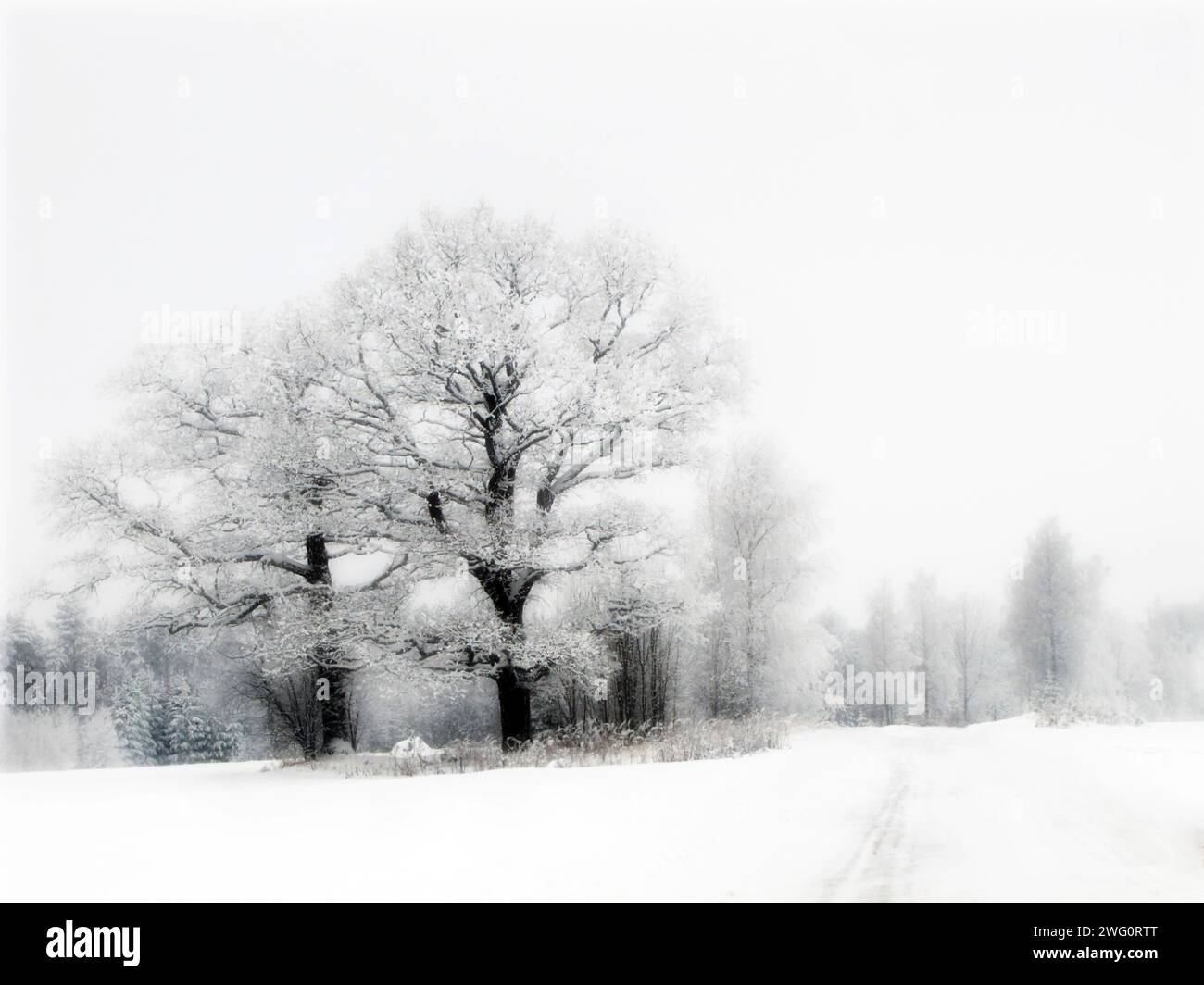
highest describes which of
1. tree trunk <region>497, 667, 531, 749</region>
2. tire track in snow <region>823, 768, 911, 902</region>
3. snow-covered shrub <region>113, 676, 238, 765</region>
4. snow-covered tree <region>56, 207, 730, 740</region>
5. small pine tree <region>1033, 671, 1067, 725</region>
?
snow-covered tree <region>56, 207, 730, 740</region>

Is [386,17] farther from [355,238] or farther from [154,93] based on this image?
[355,238]

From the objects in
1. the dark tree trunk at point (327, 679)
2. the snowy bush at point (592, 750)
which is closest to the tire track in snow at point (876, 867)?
the snowy bush at point (592, 750)

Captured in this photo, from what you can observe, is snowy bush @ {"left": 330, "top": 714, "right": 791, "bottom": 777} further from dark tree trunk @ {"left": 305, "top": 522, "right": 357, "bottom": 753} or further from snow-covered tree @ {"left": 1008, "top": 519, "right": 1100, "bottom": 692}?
snow-covered tree @ {"left": 1008, "top": 519, "right": 1100, "bottom": 692}

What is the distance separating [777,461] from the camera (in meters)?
23.7

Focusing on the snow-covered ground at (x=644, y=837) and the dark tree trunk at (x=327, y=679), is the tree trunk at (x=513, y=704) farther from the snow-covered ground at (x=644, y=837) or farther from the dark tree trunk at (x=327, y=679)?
the snow-covered ground at (x=644, y=837)

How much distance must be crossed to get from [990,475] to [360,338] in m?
12.8

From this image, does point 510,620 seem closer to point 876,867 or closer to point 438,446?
point 438,446

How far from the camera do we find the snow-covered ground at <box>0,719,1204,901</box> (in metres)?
5.52

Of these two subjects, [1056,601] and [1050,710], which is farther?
[1056,601]

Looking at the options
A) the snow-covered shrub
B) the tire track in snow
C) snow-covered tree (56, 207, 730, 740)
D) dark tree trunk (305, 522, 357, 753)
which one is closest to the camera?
the tire track in snow

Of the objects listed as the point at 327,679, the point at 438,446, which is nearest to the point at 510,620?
the point at 438,446

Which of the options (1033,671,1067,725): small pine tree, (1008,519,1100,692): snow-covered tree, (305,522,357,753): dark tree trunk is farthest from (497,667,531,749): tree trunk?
(1008,519,1100,692): snow-covered tree

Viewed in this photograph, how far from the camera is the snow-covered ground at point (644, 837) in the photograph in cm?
552

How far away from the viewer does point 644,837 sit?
6.62 metres
